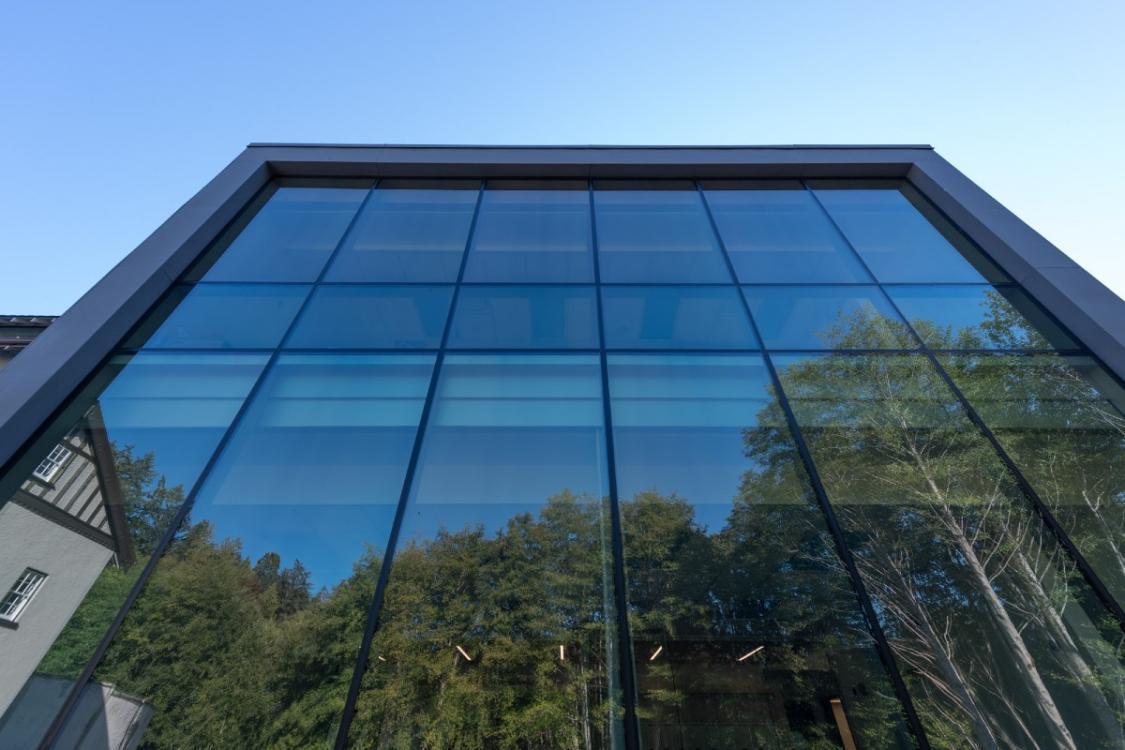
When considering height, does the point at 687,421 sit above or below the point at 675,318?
below

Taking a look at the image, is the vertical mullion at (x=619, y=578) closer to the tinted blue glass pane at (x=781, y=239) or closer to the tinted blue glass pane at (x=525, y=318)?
the tinted blue glass pane at (x=525, y=318)

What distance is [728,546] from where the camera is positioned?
4953 millimetres

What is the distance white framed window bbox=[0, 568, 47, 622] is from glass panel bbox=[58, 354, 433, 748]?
908mm

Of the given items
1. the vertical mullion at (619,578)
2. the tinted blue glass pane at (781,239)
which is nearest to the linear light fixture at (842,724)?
the vertical mullion at (619,578)

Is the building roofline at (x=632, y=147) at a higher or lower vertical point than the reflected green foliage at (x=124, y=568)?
higher

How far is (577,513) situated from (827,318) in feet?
14.1

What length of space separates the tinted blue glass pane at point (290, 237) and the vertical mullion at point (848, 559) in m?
6.27

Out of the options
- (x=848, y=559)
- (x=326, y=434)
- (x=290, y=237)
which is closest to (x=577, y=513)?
(x=848, y=559)

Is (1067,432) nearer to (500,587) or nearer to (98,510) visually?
(500,587)

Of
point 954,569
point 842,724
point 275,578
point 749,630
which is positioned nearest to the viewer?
point 842,724

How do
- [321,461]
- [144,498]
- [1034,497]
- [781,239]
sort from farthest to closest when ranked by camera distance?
1. [781,239]
2. [321,461]
3. [144,498]
4. [1034,497]

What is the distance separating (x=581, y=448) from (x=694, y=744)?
272cm

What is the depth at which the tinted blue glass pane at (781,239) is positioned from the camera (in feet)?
25.4

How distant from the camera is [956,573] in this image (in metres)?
4.72
